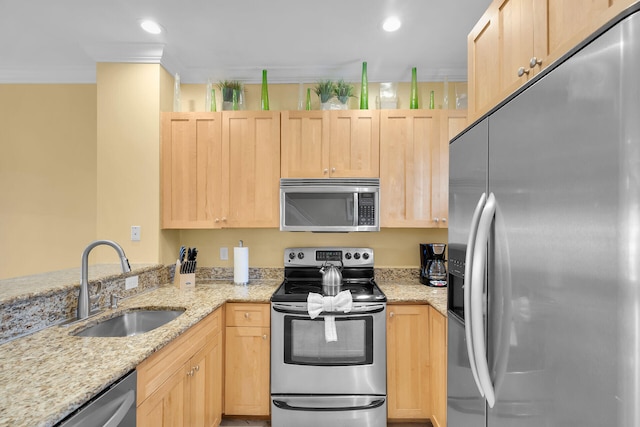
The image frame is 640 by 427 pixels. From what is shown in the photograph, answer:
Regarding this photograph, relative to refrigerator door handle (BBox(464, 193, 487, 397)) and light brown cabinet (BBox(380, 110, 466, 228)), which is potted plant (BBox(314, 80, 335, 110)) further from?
refrigerator door handle (BBox(464, 193, 487, 397))

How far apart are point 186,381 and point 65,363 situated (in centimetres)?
64

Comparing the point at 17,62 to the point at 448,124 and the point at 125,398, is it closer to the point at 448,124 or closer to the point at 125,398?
the point at 125,398

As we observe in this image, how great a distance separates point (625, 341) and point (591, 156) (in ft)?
1.00

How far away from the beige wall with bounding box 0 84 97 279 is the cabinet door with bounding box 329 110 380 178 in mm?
2145

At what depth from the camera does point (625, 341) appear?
0.51 metres

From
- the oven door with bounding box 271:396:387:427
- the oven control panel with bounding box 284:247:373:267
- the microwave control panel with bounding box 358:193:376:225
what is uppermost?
the microwave control panel with bounding box 358:193:376:225

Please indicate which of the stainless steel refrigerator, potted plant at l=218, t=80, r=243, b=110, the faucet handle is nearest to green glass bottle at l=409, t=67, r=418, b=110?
potted plant at l=218, t=80, r=243, b=110

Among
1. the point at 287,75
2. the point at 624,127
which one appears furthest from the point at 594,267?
the point at 287,75

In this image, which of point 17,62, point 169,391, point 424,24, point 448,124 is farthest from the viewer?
point 17,62

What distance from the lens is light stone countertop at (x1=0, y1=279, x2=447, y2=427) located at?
2.95 ft

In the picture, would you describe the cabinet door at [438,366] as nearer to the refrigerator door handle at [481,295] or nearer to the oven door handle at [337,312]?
the oven door handle at [337,312]

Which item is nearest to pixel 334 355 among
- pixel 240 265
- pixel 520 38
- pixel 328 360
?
pixel 328 360

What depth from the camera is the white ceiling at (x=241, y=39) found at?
2.00 metres

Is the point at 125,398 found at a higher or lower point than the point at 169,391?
higher
